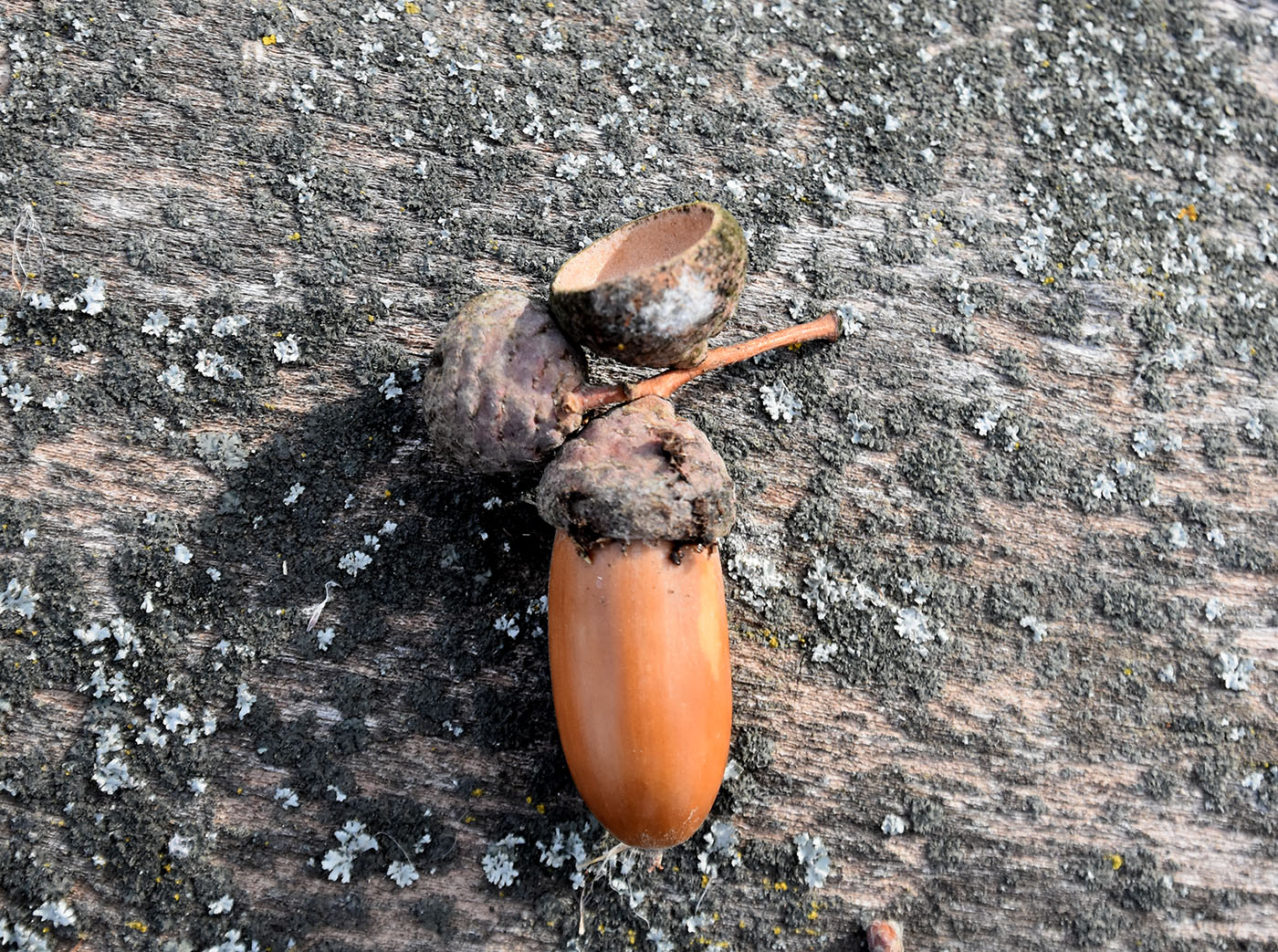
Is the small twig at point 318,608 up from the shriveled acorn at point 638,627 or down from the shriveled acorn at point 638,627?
down

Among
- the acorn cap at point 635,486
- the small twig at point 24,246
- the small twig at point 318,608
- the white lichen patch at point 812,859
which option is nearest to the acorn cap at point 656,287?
the acorn cap at point 635,486

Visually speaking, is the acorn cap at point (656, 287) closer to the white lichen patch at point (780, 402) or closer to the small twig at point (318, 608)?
the white lichen patch at point (780, 402)

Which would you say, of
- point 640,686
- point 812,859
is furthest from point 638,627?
point 812,859

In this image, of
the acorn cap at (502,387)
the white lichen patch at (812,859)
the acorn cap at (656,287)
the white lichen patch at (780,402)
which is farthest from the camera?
the white lichen patch at (780,402)

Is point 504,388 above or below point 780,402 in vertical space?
above

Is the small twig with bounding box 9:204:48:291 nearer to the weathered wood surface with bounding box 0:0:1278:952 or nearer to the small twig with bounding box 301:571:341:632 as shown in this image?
the weathered wood surface with bounding box 0:0:1278:952

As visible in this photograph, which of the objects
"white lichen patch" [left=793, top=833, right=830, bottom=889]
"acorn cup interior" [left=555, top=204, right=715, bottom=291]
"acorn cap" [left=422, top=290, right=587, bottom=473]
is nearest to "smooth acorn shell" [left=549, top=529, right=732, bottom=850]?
"acorn cap" [left=422, top=290, right=587, bottom=473]

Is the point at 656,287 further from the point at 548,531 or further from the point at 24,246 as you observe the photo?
the point at 24,246
